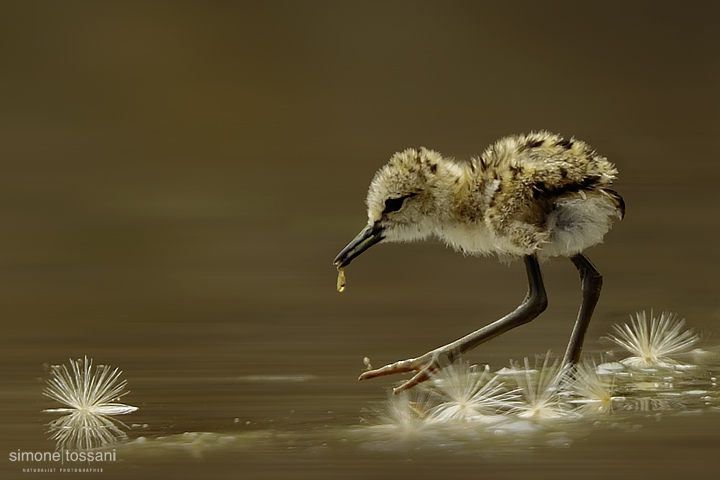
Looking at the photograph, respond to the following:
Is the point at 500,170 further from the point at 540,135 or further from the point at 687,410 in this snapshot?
the point at 687,410

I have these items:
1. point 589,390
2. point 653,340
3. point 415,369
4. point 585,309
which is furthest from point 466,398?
point 653,340

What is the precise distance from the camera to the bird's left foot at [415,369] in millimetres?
2156

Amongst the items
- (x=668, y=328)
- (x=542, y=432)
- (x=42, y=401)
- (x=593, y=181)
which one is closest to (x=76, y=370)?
(x=42, y=401)

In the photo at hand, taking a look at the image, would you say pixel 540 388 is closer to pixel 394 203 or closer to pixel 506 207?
pixel 506 207

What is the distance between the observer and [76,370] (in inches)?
87.0

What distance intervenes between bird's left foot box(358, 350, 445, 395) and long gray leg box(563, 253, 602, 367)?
0.92 feet

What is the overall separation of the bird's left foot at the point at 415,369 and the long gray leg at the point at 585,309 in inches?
11.0

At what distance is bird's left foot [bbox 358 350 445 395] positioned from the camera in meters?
2.16

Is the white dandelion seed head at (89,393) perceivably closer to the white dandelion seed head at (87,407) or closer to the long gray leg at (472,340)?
the white dandelion seed head at (87,407)

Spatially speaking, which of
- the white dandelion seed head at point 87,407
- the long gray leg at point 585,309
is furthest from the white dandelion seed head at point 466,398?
the white dandelion seed head at point 87,407

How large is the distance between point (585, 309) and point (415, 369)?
378 mm

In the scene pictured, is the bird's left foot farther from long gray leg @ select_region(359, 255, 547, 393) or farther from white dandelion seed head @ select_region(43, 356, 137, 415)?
white dandelion seed head @ select_region(43, 356, 137, 415)

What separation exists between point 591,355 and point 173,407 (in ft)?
3.11

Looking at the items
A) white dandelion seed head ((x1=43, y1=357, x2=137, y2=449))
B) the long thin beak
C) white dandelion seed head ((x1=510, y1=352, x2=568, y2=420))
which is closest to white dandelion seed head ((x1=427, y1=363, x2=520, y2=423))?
white dandelion seed head ((x1=510, y1=352, x2=568, y2=420))
